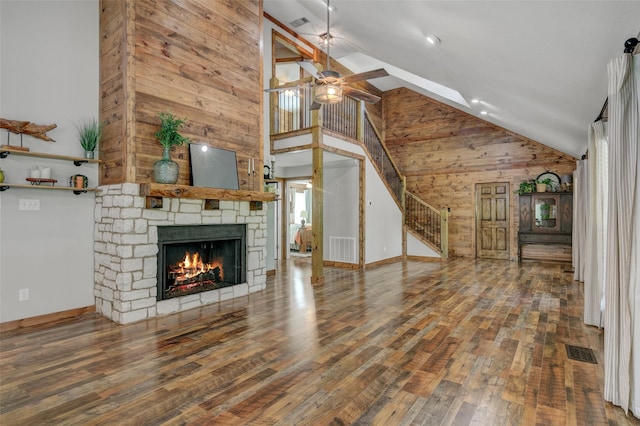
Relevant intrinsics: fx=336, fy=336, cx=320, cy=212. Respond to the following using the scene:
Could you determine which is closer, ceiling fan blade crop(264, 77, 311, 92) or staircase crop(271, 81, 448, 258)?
ceiling fan blade crop(264, 77, 311, 92)

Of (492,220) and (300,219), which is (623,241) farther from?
(300,219)

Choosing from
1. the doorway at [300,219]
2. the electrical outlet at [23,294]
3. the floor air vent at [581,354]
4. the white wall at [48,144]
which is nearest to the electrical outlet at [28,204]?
the white wall at [48,144]

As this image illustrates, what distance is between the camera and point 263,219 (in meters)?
5.46

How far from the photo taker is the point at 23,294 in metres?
3.64

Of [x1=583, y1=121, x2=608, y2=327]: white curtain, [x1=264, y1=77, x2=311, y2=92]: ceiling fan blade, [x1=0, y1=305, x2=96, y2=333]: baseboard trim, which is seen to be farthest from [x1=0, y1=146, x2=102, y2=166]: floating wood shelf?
[x1=583, y1=121, x2=608, y2=327]: white curtain

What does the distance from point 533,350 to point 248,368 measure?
2.51 meters

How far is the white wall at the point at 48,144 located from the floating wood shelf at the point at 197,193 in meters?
1.00

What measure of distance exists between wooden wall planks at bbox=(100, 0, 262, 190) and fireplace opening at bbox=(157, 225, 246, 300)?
704 millimetres

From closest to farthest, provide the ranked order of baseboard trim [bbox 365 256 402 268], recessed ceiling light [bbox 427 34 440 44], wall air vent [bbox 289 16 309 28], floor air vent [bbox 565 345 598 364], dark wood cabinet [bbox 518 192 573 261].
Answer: floor air vent [bbox 565 345 598 364], recessed ceiling light [bbox 427 34 440 44], wall air vent [bbox 289 16 309 28], baseboard trim [bbox 365 256 402 268], dark wood cabinet [bbox 518 192 573 261]

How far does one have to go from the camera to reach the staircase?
274 inches

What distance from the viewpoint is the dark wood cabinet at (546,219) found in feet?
25.4

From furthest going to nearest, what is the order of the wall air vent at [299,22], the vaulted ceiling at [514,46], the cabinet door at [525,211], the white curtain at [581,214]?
the cabinet door at [525,211] < the wall air vent at [299,22] < the white curtain at [581,214] < the vaulted ceiling at [514,46]

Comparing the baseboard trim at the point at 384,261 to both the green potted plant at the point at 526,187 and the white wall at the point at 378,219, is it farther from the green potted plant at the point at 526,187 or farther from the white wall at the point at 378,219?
the green potted plant at the point at 526,187

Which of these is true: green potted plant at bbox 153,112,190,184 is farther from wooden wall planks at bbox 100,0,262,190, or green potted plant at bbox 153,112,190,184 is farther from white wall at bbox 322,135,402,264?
white wall at bbox 322,135,402,264
